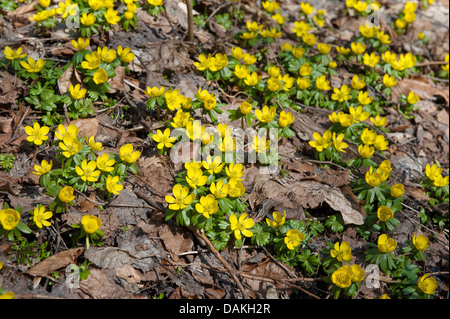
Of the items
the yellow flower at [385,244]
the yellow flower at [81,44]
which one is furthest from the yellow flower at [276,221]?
the yellow flower at [81,44]

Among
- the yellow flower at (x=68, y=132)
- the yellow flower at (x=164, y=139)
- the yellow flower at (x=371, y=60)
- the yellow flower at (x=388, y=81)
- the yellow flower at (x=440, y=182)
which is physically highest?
the yellow flower at (x=371, y=60)

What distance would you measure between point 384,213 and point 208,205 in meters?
1.58

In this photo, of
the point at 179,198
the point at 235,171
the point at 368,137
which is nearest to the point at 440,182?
the point at 368,137

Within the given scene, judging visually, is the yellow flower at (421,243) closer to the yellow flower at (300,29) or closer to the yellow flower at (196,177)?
the yellow flower at (196,177)

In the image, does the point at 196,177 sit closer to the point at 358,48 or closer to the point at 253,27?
the point at 253,27

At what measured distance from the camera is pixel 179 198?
3.09 metres

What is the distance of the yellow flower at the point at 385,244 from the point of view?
321cm

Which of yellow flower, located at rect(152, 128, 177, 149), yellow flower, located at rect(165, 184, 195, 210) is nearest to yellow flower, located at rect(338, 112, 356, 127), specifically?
yellow flower, located at rect(152, 128, 177, 149)

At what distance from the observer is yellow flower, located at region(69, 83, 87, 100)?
3.60 meters

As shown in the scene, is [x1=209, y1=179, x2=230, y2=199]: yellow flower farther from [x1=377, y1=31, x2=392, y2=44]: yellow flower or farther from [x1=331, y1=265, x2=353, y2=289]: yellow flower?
[x1=377, y1=31, x2=392, y2=44]: yellow flower

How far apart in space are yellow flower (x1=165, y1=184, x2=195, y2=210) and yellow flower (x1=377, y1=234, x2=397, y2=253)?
1622 mm

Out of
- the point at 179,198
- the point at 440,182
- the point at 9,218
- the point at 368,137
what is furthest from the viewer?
the point at 368,137

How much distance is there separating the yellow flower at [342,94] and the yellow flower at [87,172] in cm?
283

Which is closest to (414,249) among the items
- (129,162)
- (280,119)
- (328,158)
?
(328,158)
